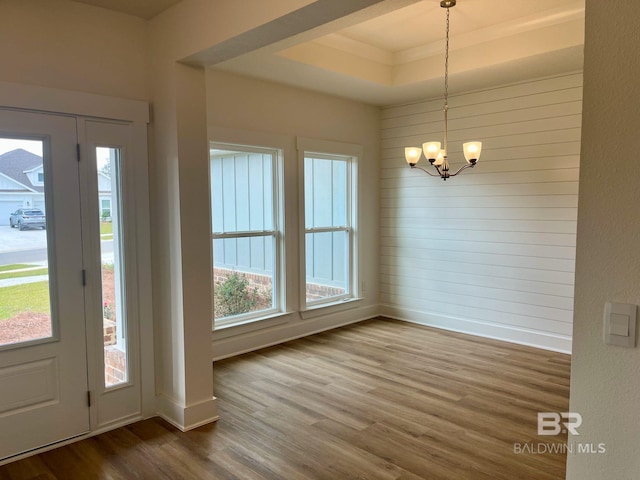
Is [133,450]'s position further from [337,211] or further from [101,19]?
[337,211]

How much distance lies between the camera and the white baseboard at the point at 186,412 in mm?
3031

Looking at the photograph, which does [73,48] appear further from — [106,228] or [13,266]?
[13,266]

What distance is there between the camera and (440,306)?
5535 mm

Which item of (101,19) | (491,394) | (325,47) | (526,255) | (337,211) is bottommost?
(491,394)

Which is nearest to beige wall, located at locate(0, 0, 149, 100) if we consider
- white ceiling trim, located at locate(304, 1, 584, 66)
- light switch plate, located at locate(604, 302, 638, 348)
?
white ceiling trim, located at locate(304, 1, 584, 66)

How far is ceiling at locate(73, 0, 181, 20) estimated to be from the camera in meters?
2.81

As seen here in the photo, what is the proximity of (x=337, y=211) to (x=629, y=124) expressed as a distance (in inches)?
177

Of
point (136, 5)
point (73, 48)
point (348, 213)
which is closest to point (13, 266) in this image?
point (73, 48)

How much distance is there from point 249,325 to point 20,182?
8.47 ft

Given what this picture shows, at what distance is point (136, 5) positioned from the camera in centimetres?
286

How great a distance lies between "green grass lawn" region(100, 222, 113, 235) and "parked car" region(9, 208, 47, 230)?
0.33m

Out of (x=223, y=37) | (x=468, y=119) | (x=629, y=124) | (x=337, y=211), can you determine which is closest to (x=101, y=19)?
(x=223, y=37)
